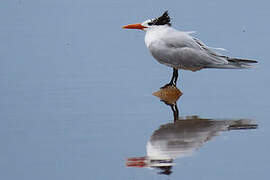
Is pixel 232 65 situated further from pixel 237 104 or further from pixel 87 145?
pixel 87 145

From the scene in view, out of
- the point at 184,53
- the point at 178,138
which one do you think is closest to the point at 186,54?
the point at 184,53

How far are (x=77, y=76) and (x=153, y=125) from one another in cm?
248

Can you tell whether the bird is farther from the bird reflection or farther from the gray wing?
the bird reflection

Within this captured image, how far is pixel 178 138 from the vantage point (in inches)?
266

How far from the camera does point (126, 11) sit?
44.2 feet

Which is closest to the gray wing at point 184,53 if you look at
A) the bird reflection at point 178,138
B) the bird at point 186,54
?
the bird at point 186,54

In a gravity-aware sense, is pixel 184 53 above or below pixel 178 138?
above

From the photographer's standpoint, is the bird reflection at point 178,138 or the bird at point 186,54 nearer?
the bird reflection at point 178,138

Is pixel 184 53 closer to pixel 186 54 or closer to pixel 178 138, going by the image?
pixel 186 54

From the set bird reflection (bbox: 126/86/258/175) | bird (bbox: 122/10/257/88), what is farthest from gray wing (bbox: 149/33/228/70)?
bird reflection (bbox: 126/86/258/175)

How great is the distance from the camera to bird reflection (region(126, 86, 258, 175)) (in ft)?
19.9

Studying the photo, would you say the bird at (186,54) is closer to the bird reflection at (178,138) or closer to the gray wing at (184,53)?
the gray wing at (184,53)

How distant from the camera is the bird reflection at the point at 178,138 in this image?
239 inches

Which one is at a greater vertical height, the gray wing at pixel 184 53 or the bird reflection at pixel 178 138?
the gray wing at pixel 184 53
